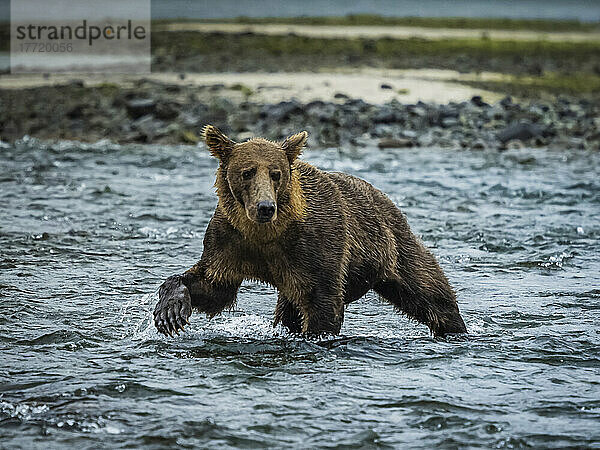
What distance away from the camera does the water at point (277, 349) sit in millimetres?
5465

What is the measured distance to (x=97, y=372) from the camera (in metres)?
6.28

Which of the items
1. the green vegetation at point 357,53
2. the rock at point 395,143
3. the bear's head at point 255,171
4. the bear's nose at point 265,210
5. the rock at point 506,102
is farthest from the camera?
the green vegetation at point 357,53

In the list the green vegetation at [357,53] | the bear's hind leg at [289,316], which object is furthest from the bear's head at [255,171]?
the green vegetation at [357,53]

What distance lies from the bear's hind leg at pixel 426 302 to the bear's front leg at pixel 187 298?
47.6 inches

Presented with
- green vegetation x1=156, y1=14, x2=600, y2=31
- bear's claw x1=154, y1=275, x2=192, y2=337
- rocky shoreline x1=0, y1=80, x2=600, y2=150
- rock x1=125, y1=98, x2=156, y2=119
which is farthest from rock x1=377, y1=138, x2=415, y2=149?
green vegetation x1=156, y1=14, x2=600, y2=31

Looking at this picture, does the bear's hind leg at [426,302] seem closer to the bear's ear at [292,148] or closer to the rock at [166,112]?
the bear's ear at [292,148]

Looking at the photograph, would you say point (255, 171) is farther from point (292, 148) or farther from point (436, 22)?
point (436, 22)

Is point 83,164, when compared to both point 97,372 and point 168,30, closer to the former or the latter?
point 97,372

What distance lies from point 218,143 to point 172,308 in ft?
3.80

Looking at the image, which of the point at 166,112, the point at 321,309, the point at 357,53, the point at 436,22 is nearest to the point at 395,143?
the point at 166,112

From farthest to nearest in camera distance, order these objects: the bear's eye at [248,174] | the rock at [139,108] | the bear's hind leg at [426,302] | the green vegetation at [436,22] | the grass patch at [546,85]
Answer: the green vegetation at [436,22]
the grass patch at [546,85]
the rock at [139,108]
the bear's hind leg at [426,302]
the bear's eye at [248,174]

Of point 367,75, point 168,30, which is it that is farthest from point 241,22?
point 367,75

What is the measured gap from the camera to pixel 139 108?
20.7 meters

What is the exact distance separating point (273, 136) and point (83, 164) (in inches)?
178
